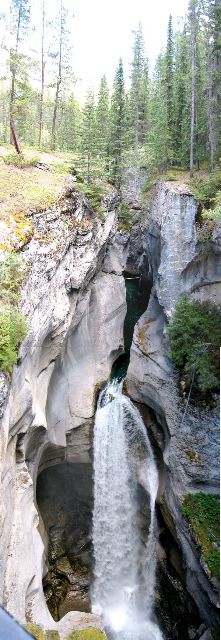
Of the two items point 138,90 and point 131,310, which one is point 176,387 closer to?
point 131,310

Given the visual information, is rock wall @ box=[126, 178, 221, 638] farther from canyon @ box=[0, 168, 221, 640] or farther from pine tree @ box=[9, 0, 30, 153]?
pine tree @ box=[9, 0, 30, 153]

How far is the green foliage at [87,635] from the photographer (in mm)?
9922

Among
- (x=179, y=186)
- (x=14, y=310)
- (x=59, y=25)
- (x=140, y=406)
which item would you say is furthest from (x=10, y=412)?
(x=59, y=25)

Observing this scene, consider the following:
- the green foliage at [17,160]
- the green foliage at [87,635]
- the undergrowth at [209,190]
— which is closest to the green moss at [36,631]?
the green foliage at [87,635]

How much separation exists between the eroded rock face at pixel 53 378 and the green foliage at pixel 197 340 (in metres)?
4.68

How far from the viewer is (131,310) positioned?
28.2 m

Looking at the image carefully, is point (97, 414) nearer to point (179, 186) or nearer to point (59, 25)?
point (179, 186)

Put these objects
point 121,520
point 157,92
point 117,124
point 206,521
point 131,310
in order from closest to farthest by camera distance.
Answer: point 206,521 → point 121,520 → point 117,124 → point 131,310 → point 157,92

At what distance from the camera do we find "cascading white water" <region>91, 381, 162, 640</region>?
626 inches

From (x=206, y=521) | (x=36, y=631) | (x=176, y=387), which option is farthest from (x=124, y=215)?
(x=36, y=631)

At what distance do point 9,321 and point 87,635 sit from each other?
8613 millimetres

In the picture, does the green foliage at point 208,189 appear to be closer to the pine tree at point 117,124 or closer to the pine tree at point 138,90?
the pine tree at point 117,124

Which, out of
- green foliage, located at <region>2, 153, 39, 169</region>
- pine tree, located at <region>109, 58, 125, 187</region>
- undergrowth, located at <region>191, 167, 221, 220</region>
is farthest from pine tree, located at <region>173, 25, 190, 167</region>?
green foliage, located at <region>2, 153, 39, 169</region>

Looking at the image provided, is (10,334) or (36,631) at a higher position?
(10,334)
